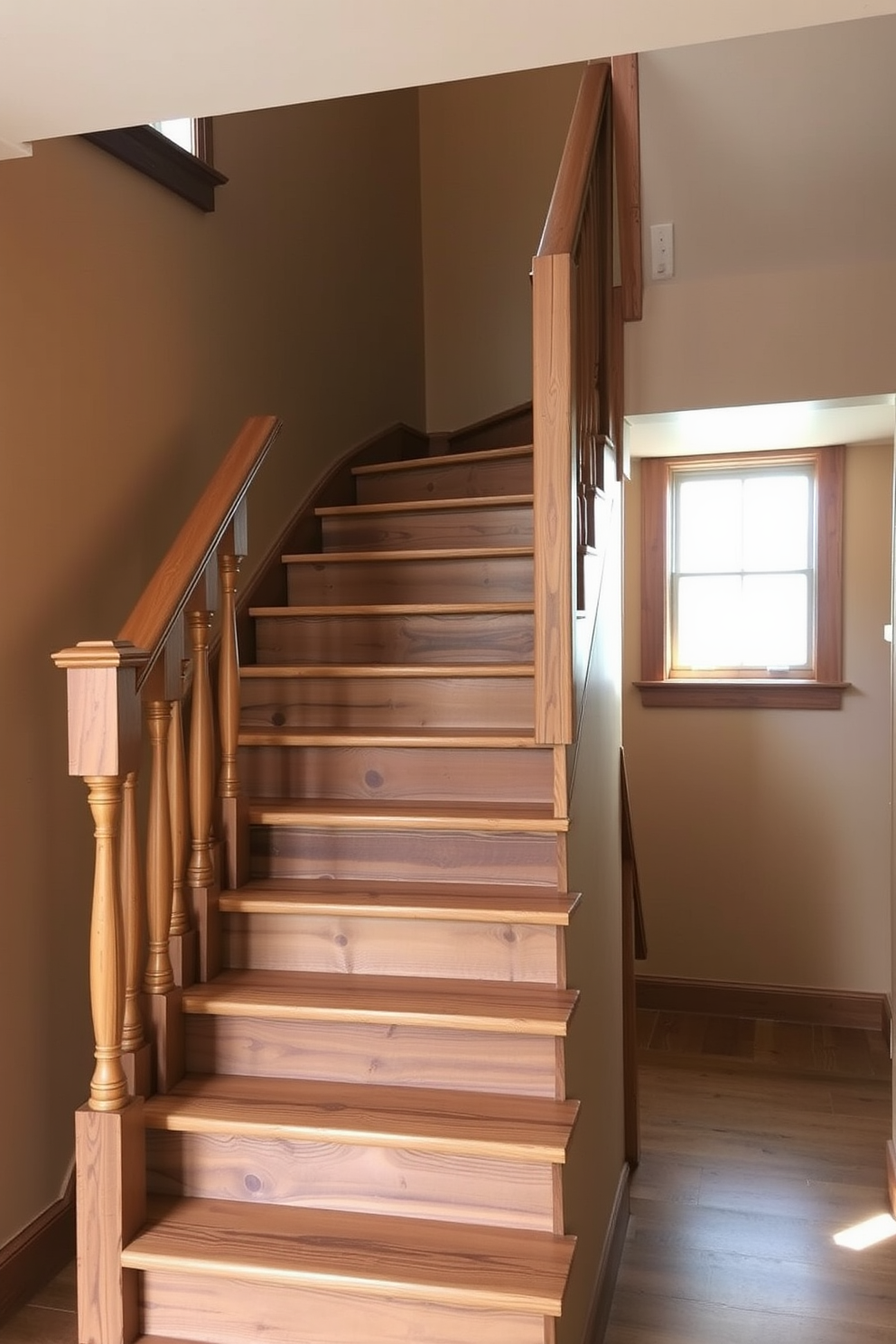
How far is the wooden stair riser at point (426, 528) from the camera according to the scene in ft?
10.8

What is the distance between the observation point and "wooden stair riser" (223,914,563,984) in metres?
2.19

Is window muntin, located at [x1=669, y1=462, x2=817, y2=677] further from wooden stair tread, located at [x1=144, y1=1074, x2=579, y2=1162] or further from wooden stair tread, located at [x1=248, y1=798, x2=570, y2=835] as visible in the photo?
wooden stair tread, located at [x1=144, y1=1074, x2=579, y2=1162]

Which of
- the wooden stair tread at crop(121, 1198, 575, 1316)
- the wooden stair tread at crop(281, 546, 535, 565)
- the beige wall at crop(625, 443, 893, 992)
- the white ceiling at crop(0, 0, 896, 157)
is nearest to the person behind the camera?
the white ceiling at crop(0, 0, 896, 157)

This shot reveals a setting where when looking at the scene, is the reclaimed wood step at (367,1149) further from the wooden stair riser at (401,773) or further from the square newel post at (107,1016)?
the wooden stair riser at (401,773)

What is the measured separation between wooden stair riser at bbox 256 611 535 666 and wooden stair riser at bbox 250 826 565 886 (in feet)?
1.93

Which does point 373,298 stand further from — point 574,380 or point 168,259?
point 574,380

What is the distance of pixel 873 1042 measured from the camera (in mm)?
4070

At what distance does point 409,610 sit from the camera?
2926 millimetres

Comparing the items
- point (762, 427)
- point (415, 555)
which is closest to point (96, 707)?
point (415, 555)

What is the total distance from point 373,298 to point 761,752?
2.30 metres

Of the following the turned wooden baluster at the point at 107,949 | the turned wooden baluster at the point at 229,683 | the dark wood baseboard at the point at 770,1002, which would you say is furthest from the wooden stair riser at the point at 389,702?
the dark wood baseboard at the point at 770,1002

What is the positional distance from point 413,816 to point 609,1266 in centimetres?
112

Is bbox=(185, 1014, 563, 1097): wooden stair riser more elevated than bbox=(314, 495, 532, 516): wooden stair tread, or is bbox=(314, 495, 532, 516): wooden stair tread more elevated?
bbox=(314, 495, 532, 516): wooden stair tread

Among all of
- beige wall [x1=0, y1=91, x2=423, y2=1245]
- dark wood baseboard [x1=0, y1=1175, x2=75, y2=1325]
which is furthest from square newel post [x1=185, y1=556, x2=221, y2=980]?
dark wood baseboard [x1=0, y1=1175, x2=75, y2=1325]
